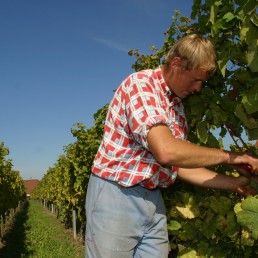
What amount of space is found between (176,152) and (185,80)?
1.88 feet

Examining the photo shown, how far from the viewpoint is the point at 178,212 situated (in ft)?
10.7

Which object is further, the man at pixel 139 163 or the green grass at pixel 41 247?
the green grass at pixel 41 247

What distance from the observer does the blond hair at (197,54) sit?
244cm

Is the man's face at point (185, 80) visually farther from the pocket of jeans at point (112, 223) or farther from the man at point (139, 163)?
the pocket of jeans at point (112, 223)

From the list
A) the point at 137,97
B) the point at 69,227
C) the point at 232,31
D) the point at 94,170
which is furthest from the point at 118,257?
the point at 69,227

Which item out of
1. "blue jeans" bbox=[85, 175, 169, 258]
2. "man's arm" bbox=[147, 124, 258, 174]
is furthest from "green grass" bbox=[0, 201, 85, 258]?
"man's arm" bbox=[147, 124, 258, 174]

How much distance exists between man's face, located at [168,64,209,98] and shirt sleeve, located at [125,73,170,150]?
7.1 inches

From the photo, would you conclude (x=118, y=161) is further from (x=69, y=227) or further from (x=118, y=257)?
(x=69, y=227)

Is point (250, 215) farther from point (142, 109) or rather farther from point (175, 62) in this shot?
point (175, 62)

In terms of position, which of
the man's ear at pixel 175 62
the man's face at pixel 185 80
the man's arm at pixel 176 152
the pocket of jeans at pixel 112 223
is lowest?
the pocket of jeans at pixel 112 223

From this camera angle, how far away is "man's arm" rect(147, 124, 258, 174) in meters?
2.21

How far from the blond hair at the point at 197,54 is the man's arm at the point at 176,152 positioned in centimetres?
48

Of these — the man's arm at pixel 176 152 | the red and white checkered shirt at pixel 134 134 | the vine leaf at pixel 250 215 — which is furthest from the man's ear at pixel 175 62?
the vine leaf at pixel 250 215

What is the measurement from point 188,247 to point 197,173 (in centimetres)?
70
